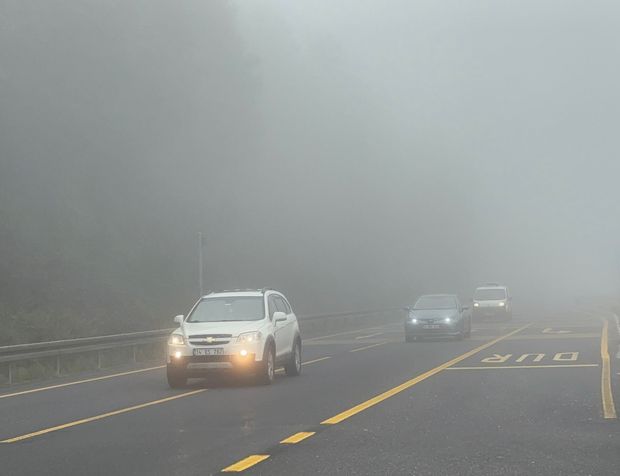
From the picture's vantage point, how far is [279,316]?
59.4ft

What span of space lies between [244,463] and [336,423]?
2.98 meters

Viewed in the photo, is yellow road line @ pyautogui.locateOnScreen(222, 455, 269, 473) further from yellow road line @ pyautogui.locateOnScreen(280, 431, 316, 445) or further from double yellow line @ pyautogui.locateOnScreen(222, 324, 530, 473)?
yellow road line @ pyautogui.locateOnScreen(280, 431, 316, 445)

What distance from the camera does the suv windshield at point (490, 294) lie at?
49.1 m

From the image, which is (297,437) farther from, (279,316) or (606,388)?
(279,316)

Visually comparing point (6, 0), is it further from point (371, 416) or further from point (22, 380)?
point (371, 416)

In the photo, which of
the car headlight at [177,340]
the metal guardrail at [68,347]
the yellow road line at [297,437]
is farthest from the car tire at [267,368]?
the yellow road line at [297,437]

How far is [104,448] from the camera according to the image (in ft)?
32.2

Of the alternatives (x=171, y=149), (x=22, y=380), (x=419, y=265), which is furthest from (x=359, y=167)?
(x=22, y=380)

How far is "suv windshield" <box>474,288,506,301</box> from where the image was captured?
4906 centimetres

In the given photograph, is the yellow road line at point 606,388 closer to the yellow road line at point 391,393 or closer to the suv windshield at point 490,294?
the yellow road line at point 391,393

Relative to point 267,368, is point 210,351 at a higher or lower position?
higher

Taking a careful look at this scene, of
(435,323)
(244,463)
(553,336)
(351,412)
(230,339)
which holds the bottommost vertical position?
(244,463)

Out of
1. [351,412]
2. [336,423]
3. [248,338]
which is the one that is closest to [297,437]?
A: [336,423]

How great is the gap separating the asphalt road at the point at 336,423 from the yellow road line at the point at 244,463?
0.01 m
